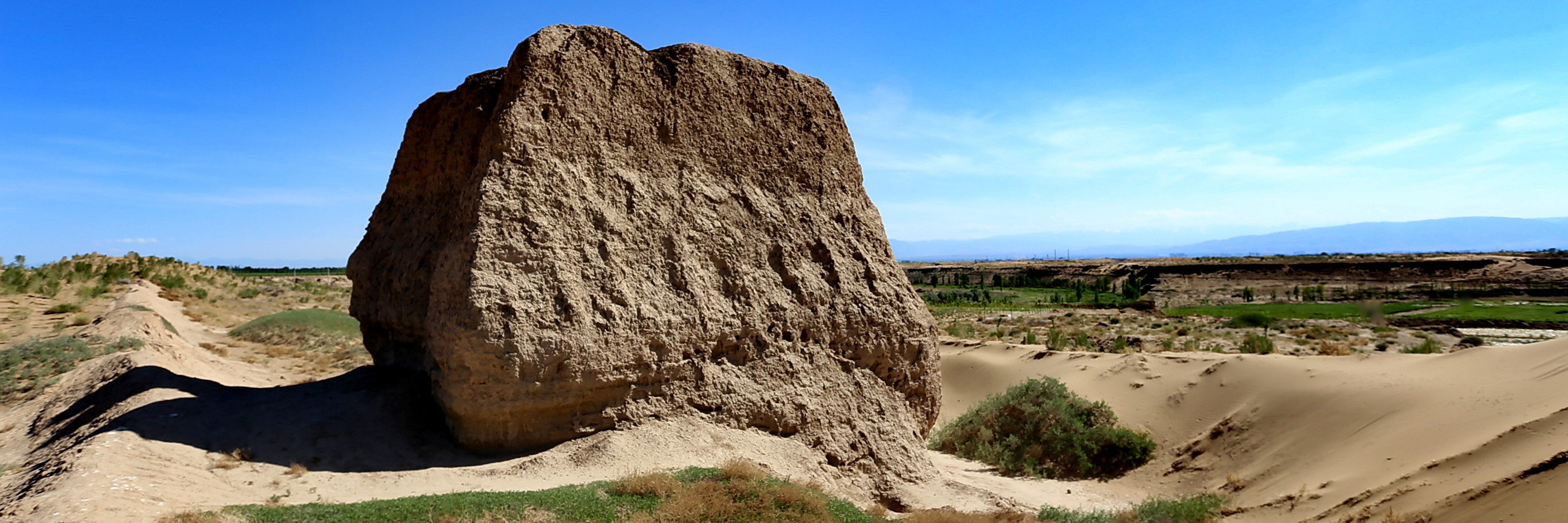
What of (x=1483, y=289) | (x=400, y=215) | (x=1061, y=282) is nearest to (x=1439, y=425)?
(x=400, y=215)

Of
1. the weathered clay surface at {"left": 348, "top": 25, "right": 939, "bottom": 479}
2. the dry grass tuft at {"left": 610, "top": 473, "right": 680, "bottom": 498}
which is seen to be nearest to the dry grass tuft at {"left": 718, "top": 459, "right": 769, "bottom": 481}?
the dry grass tuft at {"left": 610, "top": 473, "right": 680, "bottom": 498}

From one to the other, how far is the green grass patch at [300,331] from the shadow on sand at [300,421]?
7595mm

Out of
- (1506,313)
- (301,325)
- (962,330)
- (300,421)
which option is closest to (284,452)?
(300,421)

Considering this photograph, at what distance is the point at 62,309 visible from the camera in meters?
14.7

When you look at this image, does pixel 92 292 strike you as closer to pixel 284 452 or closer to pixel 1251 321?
pixel 284 452

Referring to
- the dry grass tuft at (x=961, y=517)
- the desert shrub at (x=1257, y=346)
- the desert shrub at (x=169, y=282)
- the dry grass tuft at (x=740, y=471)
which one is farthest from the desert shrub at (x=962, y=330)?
the desert shrub at (x=169, y=282)

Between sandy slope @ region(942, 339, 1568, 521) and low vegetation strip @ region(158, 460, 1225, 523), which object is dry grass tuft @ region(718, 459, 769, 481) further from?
sandy slope @ region(942, 339, 1568, 521)

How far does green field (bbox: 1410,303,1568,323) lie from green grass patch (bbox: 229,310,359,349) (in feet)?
121

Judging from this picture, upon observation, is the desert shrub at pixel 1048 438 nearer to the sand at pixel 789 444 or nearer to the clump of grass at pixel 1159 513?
the sand at pixel 789 444

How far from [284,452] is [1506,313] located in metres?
40.2

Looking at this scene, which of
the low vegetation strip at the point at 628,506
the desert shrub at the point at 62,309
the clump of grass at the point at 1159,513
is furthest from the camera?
the desert shrub at the point at 62,309

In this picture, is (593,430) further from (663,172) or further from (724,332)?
(663,172)

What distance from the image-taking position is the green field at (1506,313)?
89.5 feet

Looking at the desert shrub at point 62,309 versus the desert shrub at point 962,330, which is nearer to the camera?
the desert shrub at point 62,309
